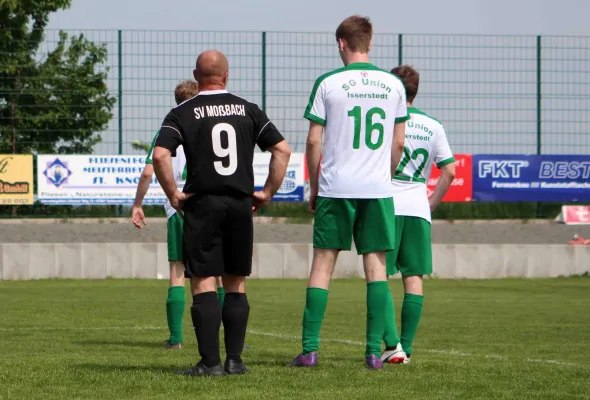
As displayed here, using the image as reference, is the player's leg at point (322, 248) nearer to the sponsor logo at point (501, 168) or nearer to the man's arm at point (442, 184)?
the man's arm at point (442, 184)

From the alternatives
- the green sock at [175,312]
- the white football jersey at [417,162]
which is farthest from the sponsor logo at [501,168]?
the white football jersey at [417,162]

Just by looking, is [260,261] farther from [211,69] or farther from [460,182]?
[211,69]

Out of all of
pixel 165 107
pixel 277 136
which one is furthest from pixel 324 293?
pixel 165 107

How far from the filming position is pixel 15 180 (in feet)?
76.2

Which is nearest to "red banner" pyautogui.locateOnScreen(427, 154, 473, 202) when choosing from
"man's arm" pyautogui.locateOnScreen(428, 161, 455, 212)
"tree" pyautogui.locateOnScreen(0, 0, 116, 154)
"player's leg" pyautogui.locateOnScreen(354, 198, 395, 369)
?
"tree" pyautogui.locateOnScreen(0, 0, 116, 154)

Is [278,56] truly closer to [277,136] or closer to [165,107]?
[165,107]

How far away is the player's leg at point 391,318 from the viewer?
8.14 m

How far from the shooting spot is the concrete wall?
65.5 feet

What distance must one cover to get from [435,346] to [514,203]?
15.2 metres

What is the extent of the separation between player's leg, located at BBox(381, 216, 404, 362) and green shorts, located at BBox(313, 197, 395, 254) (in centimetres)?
67

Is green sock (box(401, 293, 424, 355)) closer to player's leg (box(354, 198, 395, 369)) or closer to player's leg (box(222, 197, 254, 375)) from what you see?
player's leg (box(354, 198, 395, 369))

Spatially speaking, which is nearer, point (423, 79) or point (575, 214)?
point (423, 79)

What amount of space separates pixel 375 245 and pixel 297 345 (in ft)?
9.19

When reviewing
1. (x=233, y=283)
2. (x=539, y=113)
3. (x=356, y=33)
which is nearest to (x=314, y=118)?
(x=356, y=33)
